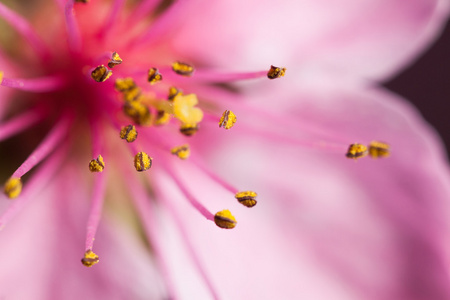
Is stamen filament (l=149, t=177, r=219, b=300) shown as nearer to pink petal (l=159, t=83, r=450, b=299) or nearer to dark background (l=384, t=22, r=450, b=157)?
pink petal (l=159, t=83, r=450, b=299)

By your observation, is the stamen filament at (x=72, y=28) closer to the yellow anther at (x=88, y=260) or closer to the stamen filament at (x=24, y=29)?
the stamen filament at (x=24, y=29)

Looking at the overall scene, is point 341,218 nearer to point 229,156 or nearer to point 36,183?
point 229,156

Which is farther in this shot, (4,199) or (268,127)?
(268,127)

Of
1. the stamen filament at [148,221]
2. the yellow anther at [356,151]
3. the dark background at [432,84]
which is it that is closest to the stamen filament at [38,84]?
the stamen filament at [148,221]

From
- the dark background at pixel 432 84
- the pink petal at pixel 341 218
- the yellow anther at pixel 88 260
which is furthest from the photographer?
the dark background at pixel 432 84

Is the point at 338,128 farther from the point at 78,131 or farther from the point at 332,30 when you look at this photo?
the point at 78,131

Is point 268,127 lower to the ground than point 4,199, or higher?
higher

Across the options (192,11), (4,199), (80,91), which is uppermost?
(192,11)

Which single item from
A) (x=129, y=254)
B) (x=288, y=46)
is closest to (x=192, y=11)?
(x=288, y=46)
